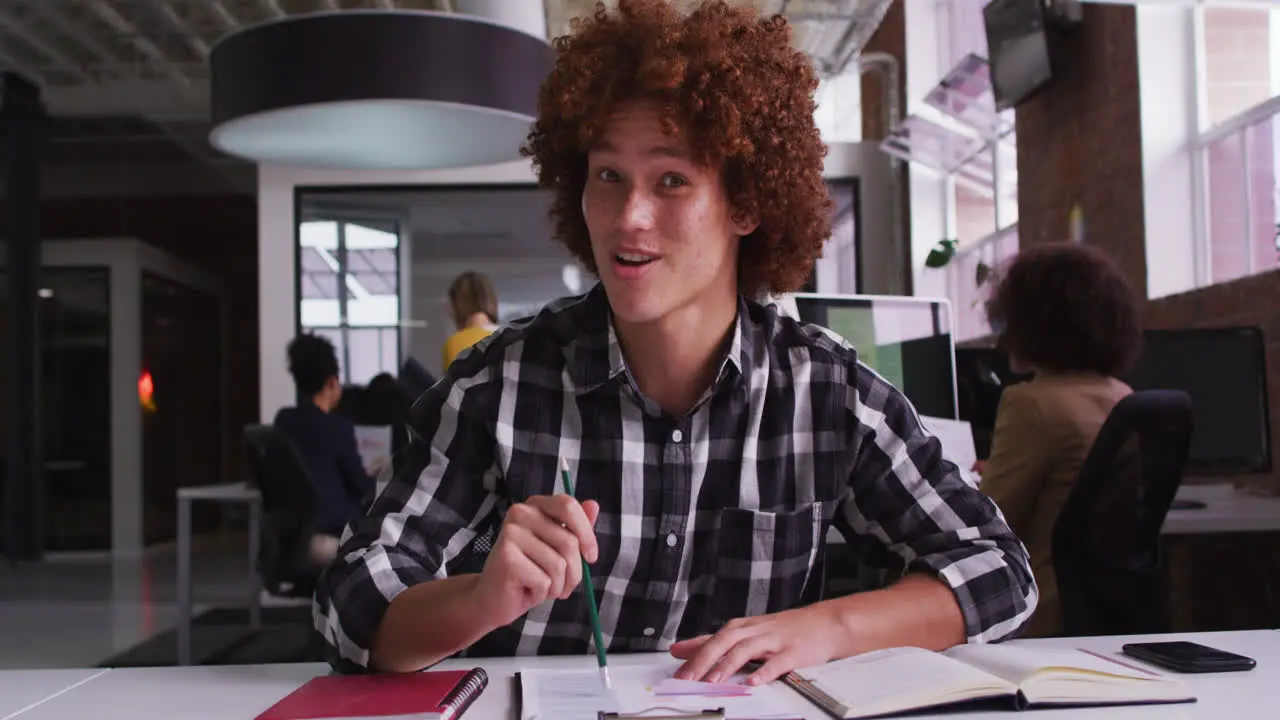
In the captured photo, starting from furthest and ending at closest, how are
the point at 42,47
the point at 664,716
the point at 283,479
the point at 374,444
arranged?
the point at 42,47 → the point at 374,444 → the point at 283,479 → the point at 664,716

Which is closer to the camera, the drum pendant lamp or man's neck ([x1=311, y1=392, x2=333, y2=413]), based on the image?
the drum pendant lamp

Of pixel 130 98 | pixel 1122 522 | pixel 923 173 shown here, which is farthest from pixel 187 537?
pixel 130 98

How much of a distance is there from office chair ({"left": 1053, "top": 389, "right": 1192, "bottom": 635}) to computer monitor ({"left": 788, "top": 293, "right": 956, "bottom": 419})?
1.84 feet

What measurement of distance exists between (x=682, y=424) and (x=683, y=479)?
6 cm

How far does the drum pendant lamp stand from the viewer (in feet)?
6.72

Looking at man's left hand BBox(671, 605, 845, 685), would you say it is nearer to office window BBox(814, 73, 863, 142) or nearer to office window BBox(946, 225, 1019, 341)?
office window BBox(946, 225, 1019, 341)

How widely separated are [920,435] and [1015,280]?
1416mm

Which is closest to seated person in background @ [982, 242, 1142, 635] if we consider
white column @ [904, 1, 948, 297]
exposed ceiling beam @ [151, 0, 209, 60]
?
white column @ [904, 1, 948, 297]

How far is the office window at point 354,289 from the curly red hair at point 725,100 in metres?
5.90

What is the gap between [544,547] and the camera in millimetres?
983

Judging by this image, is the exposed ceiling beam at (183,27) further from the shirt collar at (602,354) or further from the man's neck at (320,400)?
the shirt collar at (602,354)

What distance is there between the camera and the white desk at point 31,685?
97cm

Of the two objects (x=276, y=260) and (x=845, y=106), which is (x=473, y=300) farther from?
(x=845, y=106)

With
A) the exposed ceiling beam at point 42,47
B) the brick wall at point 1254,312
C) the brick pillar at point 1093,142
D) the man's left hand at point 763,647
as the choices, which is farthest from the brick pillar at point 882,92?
the man's left hand at point 763,647
